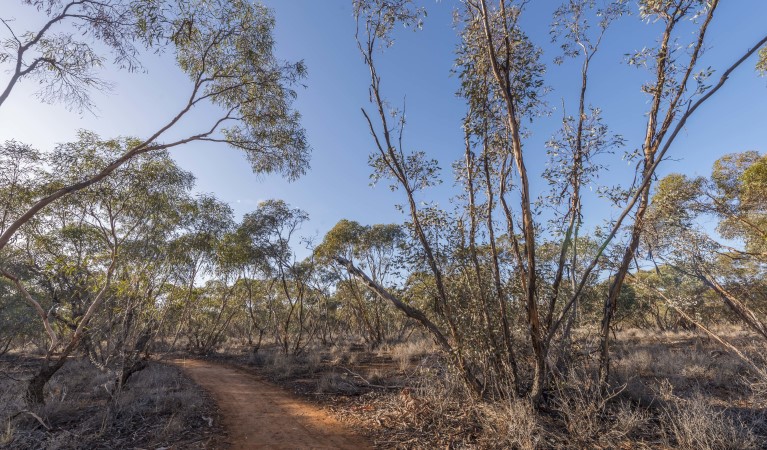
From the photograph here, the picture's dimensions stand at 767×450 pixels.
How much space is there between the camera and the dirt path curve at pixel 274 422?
217 inches

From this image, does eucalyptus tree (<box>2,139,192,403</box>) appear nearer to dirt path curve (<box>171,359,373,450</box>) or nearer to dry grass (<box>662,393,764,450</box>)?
dirt path curve (<box>171,359,373,450</box>)

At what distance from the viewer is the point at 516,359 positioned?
6012mm

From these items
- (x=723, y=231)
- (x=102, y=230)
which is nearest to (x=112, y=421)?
(x=102, y=230)

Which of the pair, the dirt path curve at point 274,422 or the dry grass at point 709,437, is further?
the dirt path curve at point 274,422

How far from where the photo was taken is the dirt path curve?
552 cm

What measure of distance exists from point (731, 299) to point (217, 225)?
62.0 ft

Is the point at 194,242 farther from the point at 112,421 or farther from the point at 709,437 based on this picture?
the point at 709,437

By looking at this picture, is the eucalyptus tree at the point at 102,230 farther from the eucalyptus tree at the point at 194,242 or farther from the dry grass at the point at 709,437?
the dry grass at the point at 709,437

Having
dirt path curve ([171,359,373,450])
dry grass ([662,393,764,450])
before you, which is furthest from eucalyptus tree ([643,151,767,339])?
dirt path curve ([171,359,373,450])

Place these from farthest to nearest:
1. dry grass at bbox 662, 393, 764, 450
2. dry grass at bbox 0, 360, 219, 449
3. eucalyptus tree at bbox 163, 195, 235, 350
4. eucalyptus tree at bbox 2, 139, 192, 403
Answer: eucalyptus tree at bbox 163, 195, 235, 350 → eucalyptus tree at bbox 2, 139, 192, 403 → dry grass at bbox 0, 360, 219, 449 → dry grass at bbox 662, 393, 764, 450

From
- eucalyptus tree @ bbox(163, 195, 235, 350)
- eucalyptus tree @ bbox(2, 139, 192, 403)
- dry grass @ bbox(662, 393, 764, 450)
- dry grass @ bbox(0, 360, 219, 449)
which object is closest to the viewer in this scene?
dry grass @ bbox(662, 393, 764, 450)

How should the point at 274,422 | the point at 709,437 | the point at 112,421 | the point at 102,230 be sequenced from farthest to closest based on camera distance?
the point at 102,230 < the point at 274,422 < the point at 112,421 < the point at 709,437

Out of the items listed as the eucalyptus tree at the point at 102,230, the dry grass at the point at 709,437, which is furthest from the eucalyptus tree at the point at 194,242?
the dry grass at the point at 709,437

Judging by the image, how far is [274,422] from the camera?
6.61 metres
